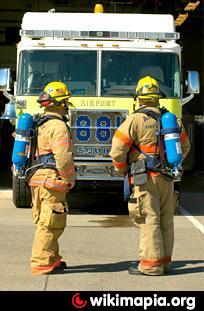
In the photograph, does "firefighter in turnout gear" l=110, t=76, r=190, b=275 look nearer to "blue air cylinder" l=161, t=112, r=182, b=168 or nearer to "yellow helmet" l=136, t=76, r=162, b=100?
"yellow helmet" l=136, t=76, r=162, b=100

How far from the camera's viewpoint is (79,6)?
24000 mm

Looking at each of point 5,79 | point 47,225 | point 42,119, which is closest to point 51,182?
point 47,225

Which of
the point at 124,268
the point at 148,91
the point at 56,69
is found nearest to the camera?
the point at 148,91

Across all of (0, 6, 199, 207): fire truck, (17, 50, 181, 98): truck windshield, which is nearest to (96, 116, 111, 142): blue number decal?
(0, 6, 199, 207): fire truck

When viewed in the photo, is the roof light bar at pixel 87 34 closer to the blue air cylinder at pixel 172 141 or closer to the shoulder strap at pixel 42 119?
the shoulder strap at pixel 42 119

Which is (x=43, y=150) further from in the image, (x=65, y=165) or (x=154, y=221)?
(x=154, y=221)

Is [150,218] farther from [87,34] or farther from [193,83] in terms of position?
[87,34]

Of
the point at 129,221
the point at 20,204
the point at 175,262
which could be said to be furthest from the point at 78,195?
the point at 175,262

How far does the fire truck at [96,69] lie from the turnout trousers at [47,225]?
12.6 ft

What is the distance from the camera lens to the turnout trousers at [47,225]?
672 cm

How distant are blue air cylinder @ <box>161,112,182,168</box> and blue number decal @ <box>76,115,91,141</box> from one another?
154 inches

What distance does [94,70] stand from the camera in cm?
1101

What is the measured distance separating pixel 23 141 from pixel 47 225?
879 millimetres

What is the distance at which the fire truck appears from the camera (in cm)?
1064
